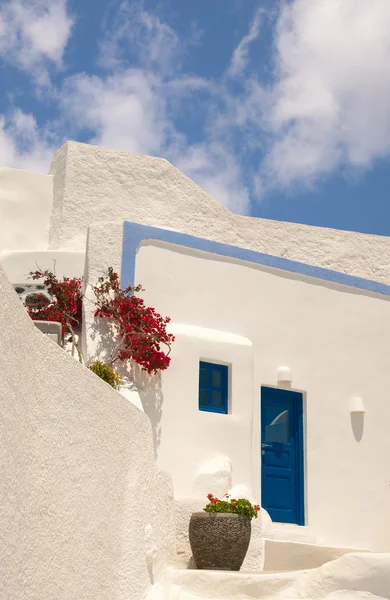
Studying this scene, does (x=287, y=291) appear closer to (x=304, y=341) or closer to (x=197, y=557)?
(x=304, y=341)

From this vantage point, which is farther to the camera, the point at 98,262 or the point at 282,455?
the point at 282,455

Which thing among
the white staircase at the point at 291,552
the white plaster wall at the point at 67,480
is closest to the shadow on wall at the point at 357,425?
the white staircase at the point at 291,552

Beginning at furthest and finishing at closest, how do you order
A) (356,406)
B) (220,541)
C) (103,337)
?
(356,406)
(103,337)
(220,541)

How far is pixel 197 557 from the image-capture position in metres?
8.30

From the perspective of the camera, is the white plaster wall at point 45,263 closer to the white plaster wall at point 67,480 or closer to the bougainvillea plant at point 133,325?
the bougainvillea plant at point 133,325

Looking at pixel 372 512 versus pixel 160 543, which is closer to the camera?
pixel 160 543

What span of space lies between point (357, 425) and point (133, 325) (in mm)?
3836

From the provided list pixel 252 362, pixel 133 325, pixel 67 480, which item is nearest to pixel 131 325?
pixel 133 325

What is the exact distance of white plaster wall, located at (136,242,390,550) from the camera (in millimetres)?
10289

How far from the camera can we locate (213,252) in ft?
37.1

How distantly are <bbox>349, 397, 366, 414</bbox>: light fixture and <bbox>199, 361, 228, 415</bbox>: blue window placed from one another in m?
2.24

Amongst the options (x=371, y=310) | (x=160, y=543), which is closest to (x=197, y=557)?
(x=160, y=543)

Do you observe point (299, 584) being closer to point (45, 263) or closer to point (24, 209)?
point (45, 263)

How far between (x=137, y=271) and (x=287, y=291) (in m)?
2.35
